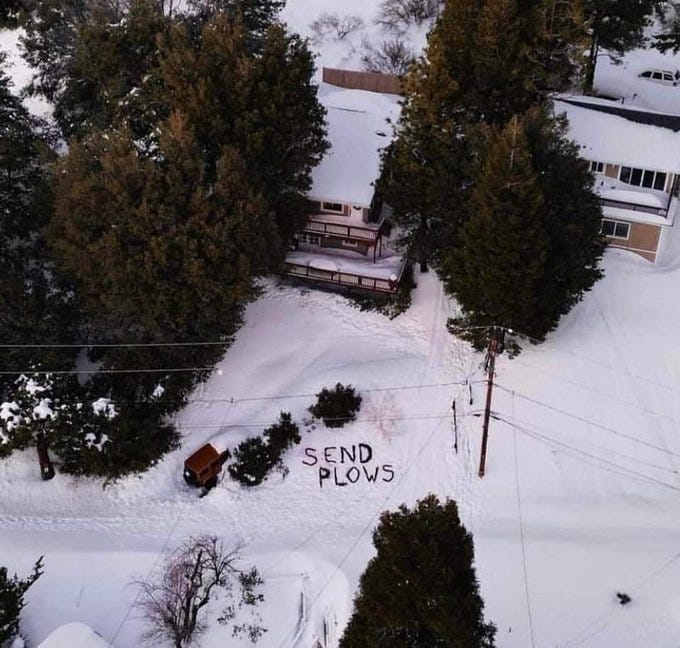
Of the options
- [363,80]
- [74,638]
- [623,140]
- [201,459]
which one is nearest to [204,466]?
[201,459]

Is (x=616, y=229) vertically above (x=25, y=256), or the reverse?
(x=616, y=229)

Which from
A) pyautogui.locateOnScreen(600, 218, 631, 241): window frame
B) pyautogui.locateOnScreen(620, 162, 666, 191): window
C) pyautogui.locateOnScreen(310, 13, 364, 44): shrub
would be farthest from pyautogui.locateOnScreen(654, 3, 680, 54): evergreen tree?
pyautogui.locateOnScreen(310, 13, 364, 44): shrub

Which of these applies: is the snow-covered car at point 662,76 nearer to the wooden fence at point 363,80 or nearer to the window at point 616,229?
the wooden fence at point 363,80

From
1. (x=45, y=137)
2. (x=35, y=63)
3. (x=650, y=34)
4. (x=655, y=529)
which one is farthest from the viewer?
(x=650, y=34)

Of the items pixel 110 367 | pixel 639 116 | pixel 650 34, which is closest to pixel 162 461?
pixel 110 367

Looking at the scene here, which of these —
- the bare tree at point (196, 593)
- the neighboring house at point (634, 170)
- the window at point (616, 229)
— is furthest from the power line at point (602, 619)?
the window at point (616, 229)

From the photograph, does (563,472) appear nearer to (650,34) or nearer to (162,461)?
(162,461)

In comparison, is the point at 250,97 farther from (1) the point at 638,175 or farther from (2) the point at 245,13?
(1) the point at 638,175
